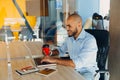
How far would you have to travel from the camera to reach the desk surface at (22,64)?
6.02 feet

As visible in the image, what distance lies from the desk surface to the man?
12cm

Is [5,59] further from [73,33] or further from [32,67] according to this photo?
[73,33]

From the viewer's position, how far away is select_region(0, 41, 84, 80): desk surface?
183 centimetres

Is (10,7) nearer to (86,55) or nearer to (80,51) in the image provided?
(80,51)

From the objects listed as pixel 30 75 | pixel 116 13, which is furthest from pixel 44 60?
pixel 116 13

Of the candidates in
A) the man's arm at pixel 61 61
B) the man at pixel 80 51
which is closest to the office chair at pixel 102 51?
the man at pixel 80 51

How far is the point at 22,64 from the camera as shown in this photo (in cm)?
219

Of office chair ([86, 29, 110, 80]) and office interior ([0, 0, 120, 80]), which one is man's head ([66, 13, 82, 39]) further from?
office interior ([0, 0, 120, 80])

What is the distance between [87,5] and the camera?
4957 millimetres

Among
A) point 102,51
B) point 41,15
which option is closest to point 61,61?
point 102,51

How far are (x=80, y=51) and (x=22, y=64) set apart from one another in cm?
58

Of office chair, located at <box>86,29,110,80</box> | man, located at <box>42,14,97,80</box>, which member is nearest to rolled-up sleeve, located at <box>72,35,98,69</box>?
man, located at <box>42,14,97,80</box>

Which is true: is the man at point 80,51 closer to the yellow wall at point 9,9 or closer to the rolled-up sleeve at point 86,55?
the rolled-up sleeve at point 86,55

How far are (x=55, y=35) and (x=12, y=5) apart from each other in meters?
1.07
